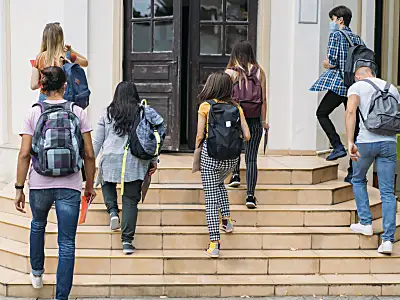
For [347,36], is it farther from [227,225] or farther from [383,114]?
[227,225]

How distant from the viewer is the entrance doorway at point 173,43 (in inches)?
345

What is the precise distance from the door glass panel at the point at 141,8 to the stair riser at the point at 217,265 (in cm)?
386

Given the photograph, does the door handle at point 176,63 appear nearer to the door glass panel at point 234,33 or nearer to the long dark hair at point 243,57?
the door glass panel at point 234,33

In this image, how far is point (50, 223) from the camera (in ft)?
22.0

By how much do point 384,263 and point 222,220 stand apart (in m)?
1.58

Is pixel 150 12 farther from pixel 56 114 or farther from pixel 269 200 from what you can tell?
pixel 56 114

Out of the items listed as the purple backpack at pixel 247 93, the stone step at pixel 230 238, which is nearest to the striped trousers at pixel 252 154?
the purple backpack at pixel 247 93

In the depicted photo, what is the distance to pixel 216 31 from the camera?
29.3 ft

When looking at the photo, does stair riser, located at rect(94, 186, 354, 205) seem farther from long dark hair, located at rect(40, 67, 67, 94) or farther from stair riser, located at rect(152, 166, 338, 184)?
long dark hair, located at rect(40, 67, 67, 94)

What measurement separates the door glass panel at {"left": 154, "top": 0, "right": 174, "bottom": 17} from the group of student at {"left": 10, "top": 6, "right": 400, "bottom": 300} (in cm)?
215

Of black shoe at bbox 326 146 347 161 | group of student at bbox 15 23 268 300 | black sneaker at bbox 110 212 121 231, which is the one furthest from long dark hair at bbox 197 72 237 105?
black shoe at bbox 326 146 347 161

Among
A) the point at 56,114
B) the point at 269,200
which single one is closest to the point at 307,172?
the point at 269,200

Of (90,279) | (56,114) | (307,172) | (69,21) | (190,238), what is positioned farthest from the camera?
(69,21)

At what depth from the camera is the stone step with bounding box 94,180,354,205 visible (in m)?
6.91
